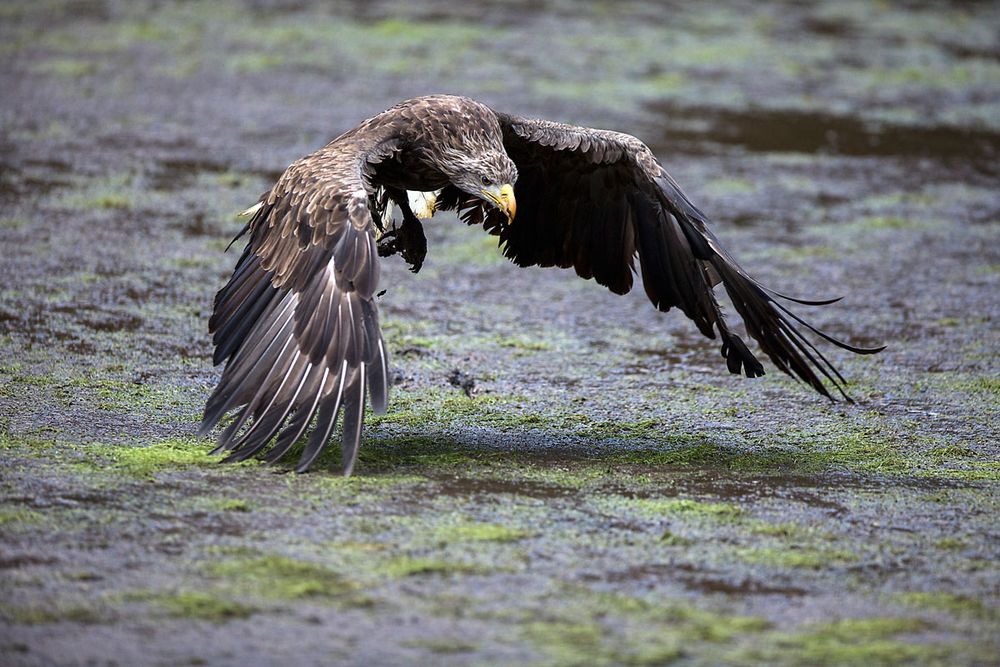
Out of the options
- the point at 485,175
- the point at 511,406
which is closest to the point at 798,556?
the point at 511,406

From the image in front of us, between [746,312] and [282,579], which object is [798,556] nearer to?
[746,312]

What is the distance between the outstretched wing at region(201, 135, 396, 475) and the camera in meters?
4.70

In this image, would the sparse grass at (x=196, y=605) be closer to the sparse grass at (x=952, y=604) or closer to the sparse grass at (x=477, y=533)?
the sparse grass at (x=477, y=533)

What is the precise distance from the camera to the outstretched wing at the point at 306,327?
15.4 feet

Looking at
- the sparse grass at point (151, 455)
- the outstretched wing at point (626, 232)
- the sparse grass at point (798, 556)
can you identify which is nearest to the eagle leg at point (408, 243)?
the outstretched wing at point (626, 232)

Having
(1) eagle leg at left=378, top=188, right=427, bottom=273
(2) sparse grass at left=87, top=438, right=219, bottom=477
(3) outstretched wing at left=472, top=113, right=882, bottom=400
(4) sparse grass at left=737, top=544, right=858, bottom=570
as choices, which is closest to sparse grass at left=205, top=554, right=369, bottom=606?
(2) sparse grass at left=87, top=438, right=219, bottom=477

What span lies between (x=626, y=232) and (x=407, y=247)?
2.97 ft

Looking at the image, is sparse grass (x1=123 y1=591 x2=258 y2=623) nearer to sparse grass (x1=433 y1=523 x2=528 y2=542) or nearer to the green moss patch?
the green moss patch

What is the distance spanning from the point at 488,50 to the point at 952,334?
676 cm

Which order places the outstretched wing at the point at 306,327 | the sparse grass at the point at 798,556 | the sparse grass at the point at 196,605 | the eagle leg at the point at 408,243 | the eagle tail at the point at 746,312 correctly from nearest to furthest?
1. the sparse grass at the point at 196,605
2. the sparse grass at the point at 798,556
3. the outstretched wing at the point at 306,327
4. the eagle tail at the point at 746,312
5. the eagle leg at the point at 408,243

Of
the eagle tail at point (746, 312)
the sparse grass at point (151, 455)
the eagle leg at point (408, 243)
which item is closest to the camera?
the sparse grass at point (151, 455)

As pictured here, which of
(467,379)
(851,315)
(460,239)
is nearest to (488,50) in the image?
(460,239)

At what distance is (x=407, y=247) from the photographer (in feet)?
20.1

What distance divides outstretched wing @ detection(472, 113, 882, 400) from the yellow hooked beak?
396mm
